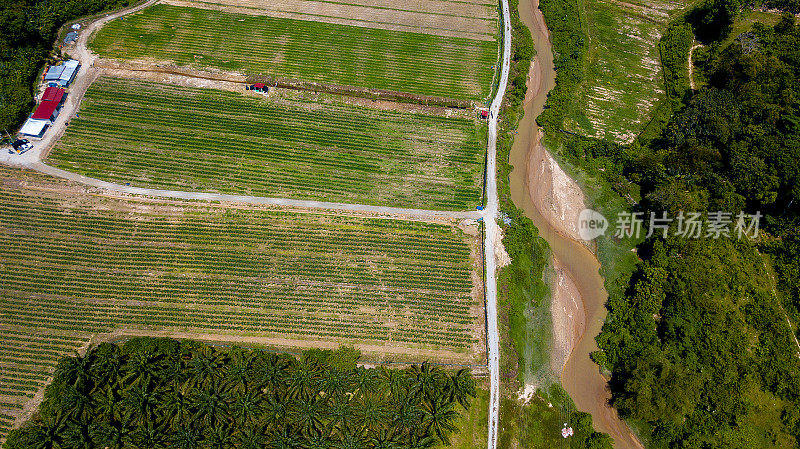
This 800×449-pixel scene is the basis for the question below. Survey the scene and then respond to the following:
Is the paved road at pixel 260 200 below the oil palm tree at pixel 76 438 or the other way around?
the other way around

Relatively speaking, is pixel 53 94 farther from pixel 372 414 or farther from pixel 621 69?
pixel 621 69

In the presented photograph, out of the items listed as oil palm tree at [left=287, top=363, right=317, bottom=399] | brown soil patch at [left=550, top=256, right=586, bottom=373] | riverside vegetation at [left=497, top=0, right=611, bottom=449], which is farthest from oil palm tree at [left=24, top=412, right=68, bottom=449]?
brown soil patch at [left=550, top=256, right=586, bottom=373]

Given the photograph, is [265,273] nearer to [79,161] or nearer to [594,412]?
[79,161]

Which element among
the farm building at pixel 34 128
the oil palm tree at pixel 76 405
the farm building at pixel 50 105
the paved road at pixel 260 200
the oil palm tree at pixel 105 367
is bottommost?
the oil palm tree at pixel 76 405

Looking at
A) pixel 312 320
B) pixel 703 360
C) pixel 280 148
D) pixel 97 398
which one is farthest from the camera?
pixel 280 148

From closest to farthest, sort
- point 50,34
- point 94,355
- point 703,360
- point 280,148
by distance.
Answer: point 94,355, point 703,360, point 280,148, point 50,34

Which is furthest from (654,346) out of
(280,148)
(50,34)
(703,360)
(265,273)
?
(50,34)

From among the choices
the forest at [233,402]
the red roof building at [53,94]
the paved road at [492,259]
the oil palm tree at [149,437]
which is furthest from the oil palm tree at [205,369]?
the red roof building at [53,94]

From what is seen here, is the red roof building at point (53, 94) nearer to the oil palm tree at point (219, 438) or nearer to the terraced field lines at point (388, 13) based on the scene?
the terraced field lines at point (388, 13)
